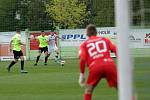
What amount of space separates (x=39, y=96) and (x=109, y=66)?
3.85m

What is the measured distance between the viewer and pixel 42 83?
55.9 ft

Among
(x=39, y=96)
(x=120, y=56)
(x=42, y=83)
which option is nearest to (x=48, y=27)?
(x=42, y=83)

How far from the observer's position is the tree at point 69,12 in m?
46.8

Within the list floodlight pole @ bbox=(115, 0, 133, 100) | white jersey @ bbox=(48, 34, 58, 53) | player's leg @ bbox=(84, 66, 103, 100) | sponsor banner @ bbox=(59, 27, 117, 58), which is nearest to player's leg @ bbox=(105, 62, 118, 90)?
player's leg @ bbox=(84, 66, 103, 100)

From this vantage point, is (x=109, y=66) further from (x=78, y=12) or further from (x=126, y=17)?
(x=78, y=12)

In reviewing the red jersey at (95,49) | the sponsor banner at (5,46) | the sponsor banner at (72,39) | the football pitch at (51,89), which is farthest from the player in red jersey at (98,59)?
the sponsor banner at (5,46)

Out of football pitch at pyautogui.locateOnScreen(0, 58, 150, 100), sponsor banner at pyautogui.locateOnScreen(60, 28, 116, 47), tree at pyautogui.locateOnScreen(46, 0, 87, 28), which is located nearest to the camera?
football pitch at pyautogui.locateOnScreen(0, 58, 150, 100)

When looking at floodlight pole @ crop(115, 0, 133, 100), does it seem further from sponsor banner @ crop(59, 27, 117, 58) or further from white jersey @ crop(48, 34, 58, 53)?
sponsor banner @ crop(59, 27, 117, 58)

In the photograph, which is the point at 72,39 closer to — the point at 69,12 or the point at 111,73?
the point at 69,12

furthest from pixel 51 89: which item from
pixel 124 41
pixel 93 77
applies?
pixel 124 41

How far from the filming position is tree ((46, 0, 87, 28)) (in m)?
46.8

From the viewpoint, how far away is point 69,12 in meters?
47.5

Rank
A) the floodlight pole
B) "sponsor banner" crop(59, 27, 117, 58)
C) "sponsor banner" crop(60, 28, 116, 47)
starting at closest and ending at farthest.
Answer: the floodlight pole < "sponsor banner" crop(59, 27, 117, 58) < "sponsor banner" crop(60, 28, 116, 47)

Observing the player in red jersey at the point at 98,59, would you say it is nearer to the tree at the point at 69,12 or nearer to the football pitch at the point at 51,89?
the football pitch at the point at 51,89
